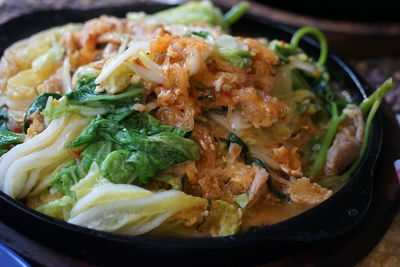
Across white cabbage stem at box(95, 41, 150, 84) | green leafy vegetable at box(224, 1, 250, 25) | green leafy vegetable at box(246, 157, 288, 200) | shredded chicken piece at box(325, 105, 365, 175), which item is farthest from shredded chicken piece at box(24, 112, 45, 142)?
green leafy vegetable at box(224, 1, 250, 25)

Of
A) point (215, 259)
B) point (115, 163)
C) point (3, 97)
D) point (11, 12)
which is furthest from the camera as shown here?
point (11, 12)

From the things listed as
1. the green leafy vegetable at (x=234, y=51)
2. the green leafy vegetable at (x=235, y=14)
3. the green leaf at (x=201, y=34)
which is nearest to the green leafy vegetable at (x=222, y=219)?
the green leafy vegetable at (x=234, y=51)

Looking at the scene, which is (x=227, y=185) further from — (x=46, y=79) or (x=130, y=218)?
(x=46, y=79)

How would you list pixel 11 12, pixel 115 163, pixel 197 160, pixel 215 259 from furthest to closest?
pixel 11 12
pixel 197 160
pixel 115 163
pixel 215 259

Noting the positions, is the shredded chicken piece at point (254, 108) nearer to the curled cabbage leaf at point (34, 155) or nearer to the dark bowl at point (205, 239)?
the dark bowl at point (205, 239)

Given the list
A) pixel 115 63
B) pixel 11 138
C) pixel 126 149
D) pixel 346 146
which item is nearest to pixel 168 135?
pixel 126 149

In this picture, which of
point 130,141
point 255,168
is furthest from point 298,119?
point 130,141
